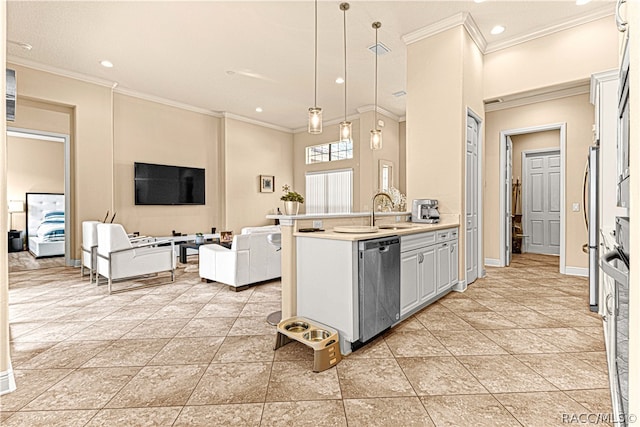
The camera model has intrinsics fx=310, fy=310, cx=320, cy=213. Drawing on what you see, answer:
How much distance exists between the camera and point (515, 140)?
6.90 meters

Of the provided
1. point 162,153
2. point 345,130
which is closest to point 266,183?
point 162,153

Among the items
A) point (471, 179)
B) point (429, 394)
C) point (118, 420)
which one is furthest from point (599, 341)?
point (118, 420)

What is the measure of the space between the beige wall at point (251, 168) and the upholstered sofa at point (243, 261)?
355cm

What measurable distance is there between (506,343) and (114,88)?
7.46 meters

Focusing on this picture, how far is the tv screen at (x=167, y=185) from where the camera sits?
6.55 meters

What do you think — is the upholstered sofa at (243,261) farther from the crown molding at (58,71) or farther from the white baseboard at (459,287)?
the crown molding at (58,71)

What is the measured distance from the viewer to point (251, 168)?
845cm

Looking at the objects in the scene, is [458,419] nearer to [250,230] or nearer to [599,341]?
[599,341]

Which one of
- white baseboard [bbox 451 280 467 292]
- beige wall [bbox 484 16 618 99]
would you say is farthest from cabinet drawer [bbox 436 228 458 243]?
beige wall [bbox 484 16 618 99]

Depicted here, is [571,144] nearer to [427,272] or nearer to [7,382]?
[427,272]

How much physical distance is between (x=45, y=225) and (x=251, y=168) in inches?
194

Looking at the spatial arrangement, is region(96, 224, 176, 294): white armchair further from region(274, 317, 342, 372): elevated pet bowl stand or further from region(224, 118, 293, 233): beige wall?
region(224, 118, 293, 233): beige wall

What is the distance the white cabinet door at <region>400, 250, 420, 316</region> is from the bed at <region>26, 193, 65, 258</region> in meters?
7.80

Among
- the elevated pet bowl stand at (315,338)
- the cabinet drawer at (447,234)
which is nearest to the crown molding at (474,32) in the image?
the cabinet drawer at (447,234)
